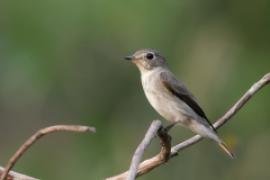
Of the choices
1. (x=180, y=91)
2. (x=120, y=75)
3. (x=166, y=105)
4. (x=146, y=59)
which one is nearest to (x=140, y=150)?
(x=166, y=105)

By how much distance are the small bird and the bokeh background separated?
152 centimetres

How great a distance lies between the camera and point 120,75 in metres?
9.62

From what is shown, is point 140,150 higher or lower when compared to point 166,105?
higher

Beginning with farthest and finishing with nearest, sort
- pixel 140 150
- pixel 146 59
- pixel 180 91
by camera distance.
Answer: pixel 146 59 → pixel 180 91 → pixel 140 150

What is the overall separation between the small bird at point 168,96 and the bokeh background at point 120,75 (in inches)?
59.7

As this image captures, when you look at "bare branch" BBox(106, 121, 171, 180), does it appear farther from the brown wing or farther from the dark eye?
the dark eye

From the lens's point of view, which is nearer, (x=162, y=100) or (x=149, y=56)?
(x=162, y=100)

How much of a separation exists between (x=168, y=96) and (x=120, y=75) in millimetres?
3457

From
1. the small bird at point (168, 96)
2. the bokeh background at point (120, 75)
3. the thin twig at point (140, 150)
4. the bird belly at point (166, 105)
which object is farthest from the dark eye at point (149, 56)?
the thin twig at point (140, 150)

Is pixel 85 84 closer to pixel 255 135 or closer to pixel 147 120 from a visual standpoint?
pixel 147 120

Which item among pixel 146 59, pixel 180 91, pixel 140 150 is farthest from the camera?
pixel 146 59

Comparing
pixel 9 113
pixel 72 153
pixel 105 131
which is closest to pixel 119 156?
pixel 105 131

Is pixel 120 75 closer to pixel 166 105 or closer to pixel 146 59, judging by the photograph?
pixel 146 59

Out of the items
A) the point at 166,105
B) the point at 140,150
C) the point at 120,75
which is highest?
the point at 140,150
